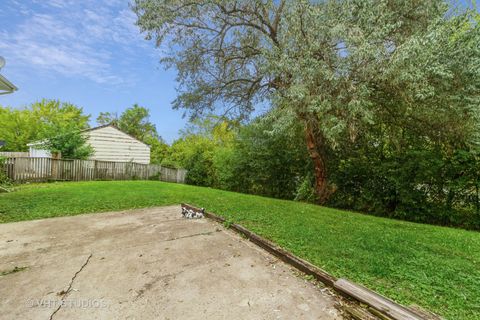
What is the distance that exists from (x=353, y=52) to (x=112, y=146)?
600 inches

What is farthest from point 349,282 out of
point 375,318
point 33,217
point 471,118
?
point 33,217

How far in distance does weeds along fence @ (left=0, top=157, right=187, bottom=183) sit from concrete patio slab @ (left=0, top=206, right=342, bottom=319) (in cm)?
802

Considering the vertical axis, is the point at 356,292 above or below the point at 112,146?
below

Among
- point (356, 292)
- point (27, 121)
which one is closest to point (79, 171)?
point (27, 121)

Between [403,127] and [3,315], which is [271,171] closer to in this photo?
[403,127]

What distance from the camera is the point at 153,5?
5.14 metres

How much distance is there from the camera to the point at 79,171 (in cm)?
1162

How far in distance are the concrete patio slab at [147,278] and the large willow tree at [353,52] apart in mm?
A: 2773

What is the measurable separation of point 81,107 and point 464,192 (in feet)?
88.2


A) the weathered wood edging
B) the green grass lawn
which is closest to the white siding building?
the green grass lawn

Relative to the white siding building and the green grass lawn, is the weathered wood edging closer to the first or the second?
the green grass lawn

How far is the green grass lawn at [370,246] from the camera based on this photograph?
2.13 metres

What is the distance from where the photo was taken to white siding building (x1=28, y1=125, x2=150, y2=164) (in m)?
14.1

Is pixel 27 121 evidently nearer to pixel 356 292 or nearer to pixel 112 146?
pixel 112 146
